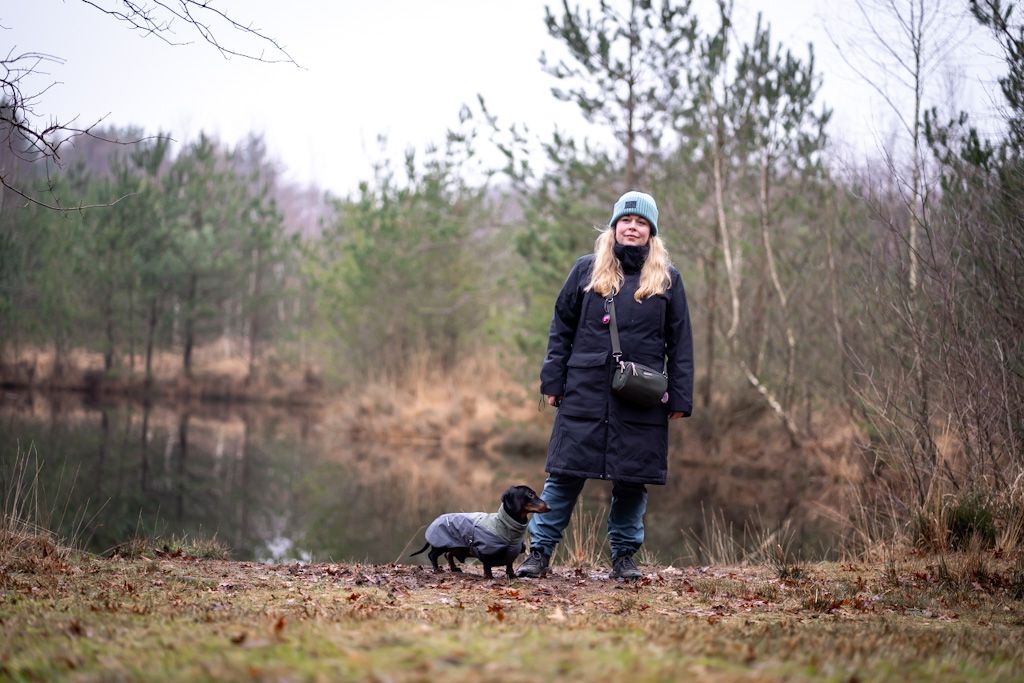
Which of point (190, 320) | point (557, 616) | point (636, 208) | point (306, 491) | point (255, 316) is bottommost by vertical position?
point (306, 491)

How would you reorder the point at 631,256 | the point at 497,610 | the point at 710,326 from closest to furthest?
the point at 497,610 < the point at 631,256 < the point at 710,326

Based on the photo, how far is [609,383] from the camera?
561cm

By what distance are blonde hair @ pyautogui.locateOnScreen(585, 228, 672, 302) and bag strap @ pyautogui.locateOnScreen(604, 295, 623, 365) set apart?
5 cm

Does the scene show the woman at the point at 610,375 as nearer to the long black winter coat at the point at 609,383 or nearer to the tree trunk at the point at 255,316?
the long black winter coat at the point at 609,383

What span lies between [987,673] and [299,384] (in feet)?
98.9

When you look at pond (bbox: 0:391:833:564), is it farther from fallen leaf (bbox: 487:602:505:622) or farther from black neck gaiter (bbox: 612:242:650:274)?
fallen leaf (bbox: 487:602:505:622)

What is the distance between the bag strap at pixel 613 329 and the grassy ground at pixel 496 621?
4.35ft

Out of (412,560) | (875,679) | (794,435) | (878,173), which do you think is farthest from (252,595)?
(794,435)

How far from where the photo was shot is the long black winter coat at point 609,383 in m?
5.58

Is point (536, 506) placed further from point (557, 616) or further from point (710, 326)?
point (710, 326)

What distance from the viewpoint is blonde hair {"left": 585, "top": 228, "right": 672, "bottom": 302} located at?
5.64 m

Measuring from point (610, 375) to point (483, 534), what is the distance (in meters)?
1.16

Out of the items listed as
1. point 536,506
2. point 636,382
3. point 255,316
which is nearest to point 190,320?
point 255,316

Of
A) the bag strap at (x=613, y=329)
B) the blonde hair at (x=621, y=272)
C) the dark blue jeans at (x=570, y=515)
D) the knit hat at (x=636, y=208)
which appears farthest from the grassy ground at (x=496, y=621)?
the knit hat at (x=636, y=208)
